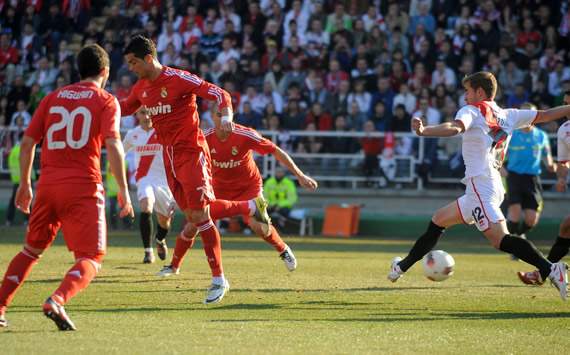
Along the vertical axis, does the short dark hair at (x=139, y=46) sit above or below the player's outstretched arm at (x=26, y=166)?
above

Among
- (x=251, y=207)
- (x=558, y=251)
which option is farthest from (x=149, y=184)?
(x=558, y=251)

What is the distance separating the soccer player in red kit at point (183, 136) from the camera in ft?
33.7

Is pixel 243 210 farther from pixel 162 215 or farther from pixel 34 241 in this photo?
pixel 34 241

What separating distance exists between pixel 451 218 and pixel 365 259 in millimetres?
5643

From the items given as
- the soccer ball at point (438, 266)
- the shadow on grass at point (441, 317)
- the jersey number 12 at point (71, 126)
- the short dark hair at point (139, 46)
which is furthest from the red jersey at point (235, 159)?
the jersey number 12 at point (71, 126)

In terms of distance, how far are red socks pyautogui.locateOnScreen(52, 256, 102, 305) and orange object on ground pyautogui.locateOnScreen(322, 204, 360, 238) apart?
15.7 m

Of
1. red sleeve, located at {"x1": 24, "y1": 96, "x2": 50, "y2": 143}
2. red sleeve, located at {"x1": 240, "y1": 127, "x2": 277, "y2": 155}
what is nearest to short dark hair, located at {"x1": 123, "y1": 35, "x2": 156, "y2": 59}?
red sleeve, located at {"x1": 24, "y1": 96, "x2": 50, "y2": 143}

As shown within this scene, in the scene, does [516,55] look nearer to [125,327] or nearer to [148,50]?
[148,50]

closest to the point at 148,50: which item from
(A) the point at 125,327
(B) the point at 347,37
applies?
(A) the point at 125,327

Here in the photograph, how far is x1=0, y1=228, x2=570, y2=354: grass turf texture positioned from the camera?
7.68m

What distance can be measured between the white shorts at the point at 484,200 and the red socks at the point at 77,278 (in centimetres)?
421

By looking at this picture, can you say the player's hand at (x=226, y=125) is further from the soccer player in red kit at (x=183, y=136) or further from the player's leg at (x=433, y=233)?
the player's leg at (x=433, y=233)

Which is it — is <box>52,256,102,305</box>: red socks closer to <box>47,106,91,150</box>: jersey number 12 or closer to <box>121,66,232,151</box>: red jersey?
<box>47,106,91,150</box>: jersey number 12

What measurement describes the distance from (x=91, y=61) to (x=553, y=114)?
471 centimetres
